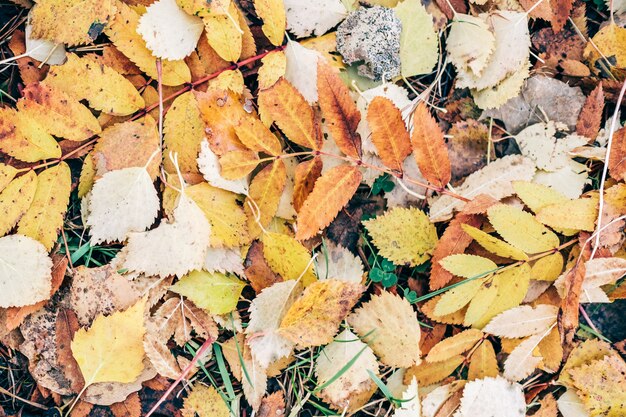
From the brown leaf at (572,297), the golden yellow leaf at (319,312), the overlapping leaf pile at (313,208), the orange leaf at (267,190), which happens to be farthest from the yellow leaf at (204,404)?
the brown leaf at (572,297)

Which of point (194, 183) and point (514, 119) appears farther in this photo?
point (514, 119)

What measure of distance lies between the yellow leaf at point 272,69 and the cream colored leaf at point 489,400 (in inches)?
37.2

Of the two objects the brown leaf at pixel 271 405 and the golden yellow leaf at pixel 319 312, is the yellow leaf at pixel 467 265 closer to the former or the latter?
the golden yellow leaf at pixel 319 312

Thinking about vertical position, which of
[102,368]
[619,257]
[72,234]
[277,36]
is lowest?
[102,368]

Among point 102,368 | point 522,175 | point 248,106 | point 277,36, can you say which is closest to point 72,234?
point 102,368

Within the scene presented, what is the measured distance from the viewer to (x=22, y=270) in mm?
1348

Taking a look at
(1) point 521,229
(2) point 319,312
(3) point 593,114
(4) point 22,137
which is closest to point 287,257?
(2) point 319,312

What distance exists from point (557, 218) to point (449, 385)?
20.7 inches

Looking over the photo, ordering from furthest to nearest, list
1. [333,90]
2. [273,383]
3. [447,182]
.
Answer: [273,383], [447,182], [333,90]

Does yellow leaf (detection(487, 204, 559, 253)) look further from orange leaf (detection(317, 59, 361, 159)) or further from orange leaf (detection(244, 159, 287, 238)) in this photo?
orange leaf (detection(244, 159, 287, 238))

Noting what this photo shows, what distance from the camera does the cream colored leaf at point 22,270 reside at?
1.34m

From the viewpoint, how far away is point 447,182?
4.54 ft

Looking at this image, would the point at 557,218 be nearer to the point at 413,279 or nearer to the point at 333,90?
the point at 413,279

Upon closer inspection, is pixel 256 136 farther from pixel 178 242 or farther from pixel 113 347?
pixel 113 347
